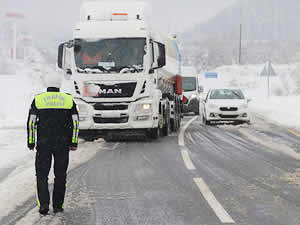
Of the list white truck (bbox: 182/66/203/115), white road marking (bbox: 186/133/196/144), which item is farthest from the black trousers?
white truck (bbox: 182/66/203/115)

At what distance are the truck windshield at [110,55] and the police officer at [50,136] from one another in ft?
24.6

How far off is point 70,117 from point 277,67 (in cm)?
11620

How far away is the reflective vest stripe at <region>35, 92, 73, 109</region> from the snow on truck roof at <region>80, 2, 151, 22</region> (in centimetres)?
885

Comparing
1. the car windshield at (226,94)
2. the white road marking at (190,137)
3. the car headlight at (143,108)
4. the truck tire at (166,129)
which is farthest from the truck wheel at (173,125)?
the car windshield at (226,94)

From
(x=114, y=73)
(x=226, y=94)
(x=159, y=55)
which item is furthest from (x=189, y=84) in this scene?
(x=114, y=73)

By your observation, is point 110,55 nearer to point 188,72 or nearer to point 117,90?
point 117,90

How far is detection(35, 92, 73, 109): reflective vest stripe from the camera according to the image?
5.70 metres

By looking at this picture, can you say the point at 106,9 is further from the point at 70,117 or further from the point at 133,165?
the point at 70,117

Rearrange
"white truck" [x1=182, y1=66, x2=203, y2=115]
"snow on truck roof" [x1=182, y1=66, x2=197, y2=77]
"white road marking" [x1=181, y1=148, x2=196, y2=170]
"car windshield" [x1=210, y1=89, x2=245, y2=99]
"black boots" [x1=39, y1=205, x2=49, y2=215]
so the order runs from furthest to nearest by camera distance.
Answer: "snow on truck roof" [x1=182, y1=66, x2=197, y2=77] < "white truck" [x1=182, y1=66, x2=203, y2=115] < "car windshield" [x1=210, y1=89, x2=245, y2=99] < "white road marking" [x1=181, y1=148, x2=196, y2=170] < "black boots" [x1=39, y1=205, x2=49, y2=215]

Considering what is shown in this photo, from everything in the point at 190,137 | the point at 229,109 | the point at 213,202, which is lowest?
the point at 213,202

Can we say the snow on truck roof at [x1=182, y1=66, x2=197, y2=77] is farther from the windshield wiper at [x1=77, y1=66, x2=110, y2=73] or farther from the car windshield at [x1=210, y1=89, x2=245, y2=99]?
the windshield wiper at [x1=77, y1=66, x2=110, y2=73]

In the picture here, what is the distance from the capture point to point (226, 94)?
21.2 meters

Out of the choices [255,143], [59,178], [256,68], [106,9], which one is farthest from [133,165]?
[256,68]

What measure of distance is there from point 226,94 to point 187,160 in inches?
449
